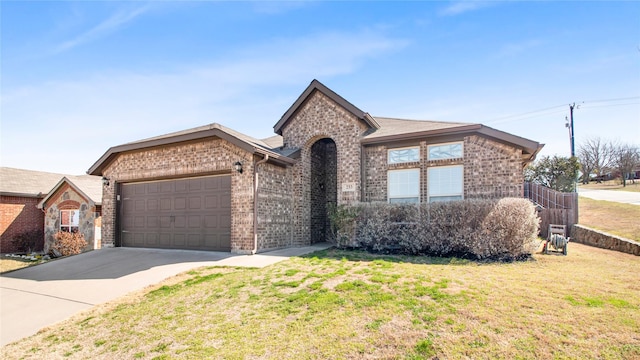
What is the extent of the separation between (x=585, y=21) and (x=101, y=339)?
1377 centimetres

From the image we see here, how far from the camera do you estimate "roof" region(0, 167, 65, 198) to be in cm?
1857

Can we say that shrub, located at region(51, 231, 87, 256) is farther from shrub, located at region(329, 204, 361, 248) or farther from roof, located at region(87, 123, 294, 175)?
shrub, located at region(329, 204, 361, 248)

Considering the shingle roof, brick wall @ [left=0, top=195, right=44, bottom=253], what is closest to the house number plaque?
the shingle roof

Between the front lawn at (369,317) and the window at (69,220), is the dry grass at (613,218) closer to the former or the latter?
the front lawn at (369,317)

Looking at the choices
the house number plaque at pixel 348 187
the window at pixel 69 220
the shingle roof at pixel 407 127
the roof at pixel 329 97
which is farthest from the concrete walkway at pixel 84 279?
the window at pixel 69 220

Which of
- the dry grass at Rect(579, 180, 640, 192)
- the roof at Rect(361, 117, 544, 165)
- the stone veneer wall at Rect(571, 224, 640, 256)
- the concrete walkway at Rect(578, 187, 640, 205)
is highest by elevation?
the roof at Rect(361, 117, 544, 165)

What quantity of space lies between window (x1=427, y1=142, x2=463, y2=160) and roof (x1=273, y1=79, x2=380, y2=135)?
101 inches

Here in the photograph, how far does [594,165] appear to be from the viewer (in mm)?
40688

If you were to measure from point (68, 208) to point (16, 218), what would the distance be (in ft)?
12.2

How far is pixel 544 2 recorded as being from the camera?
9352 millimetres

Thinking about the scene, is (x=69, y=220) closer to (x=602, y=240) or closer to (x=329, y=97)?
(x=329, y=97)

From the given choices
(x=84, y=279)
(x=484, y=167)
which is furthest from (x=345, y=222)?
(x=84, y=279)

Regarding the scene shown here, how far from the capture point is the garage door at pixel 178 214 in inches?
452

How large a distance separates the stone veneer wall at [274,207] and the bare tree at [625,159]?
1534 inches
